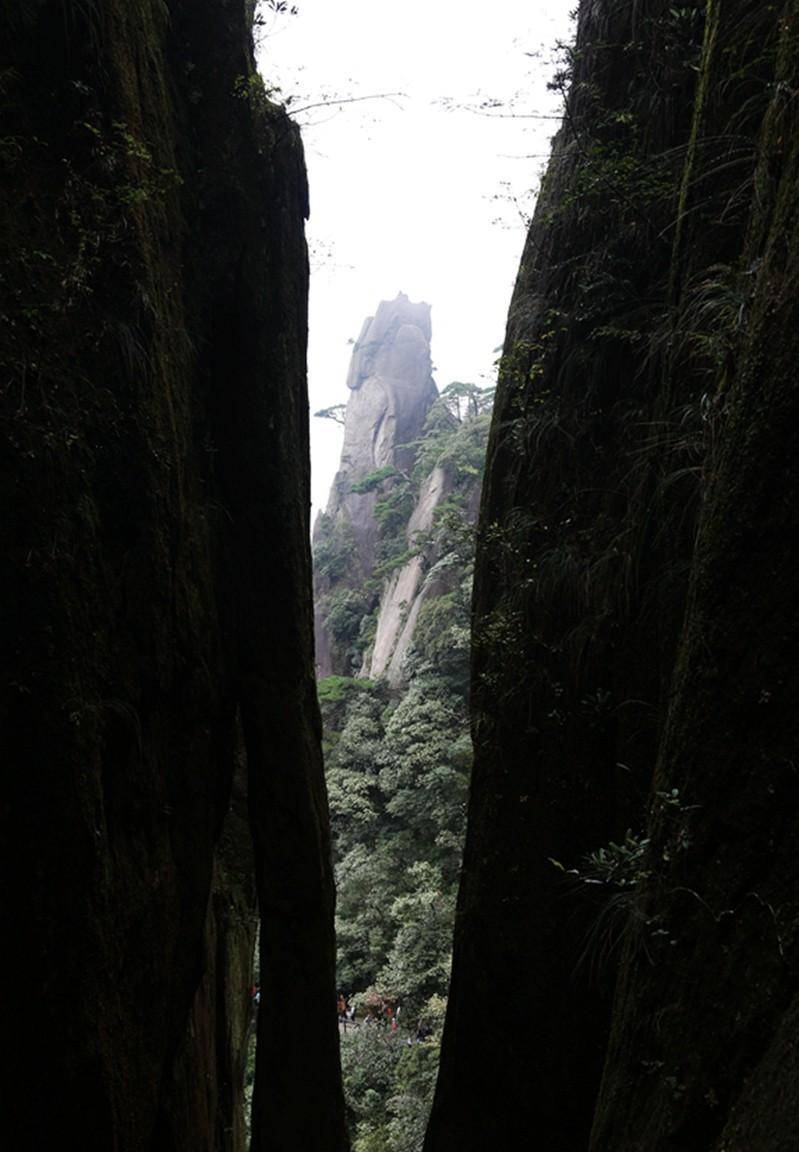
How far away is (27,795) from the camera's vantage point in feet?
11.2

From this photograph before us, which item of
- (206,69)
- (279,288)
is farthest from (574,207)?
Result: (206,69)

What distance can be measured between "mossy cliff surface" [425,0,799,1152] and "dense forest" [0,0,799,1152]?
2cm

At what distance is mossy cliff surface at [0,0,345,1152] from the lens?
346 cm

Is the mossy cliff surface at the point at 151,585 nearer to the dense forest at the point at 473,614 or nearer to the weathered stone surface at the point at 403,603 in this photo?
the dense forest at the point at 473,614

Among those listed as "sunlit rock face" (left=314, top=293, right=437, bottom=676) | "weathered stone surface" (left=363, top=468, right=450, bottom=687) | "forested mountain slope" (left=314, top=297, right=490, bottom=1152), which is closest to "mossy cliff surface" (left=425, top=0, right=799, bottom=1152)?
"forested mountain slope" (left=314, top=297, right=490, bottom=1152)

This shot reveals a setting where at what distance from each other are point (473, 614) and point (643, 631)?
211 cm

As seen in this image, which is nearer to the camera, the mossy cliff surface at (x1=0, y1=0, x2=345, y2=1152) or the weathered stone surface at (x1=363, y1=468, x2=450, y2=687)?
the mossy cliff surface at (x1=0, y1=0, x2=345, y2=1152)

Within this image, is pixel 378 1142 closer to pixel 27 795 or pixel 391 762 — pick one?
pixel 391 762

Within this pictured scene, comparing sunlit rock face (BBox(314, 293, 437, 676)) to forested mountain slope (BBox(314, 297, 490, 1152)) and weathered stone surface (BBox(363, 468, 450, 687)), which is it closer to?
forested mountain slope (BBox(314, 297, 490, 1152))

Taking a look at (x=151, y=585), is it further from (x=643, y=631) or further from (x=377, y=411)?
(x=377, y=411)

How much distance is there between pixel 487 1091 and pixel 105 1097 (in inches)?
110

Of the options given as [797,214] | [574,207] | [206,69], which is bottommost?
[797,214]

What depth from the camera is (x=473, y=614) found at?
21.3ft

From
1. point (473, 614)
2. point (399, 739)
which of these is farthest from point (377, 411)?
point (473, 614)
